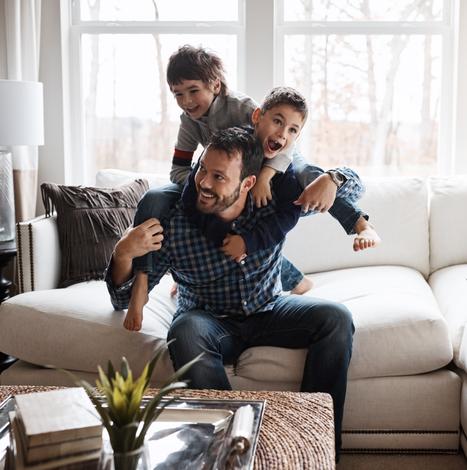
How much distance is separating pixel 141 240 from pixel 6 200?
3.91 ft

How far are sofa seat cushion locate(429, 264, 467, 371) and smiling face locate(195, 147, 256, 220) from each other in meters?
0.83

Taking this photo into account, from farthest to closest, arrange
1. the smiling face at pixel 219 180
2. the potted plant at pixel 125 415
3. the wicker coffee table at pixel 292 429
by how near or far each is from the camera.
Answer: the smiling face at pixel 219 180 < the wicker coffee table at pixel 292 429 < the potted plant at pixel 125 415

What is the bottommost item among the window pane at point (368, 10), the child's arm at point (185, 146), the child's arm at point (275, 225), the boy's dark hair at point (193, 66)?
the child's arm at point (275, 225)

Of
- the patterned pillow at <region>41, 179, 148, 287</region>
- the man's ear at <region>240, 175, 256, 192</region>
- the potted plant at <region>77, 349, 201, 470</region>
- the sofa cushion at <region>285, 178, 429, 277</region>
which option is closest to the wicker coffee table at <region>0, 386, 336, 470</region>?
the potted plant at <region>77, 349, 201, 470</region>

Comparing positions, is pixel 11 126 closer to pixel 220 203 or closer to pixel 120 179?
pixel 120 179

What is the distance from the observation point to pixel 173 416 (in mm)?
1676

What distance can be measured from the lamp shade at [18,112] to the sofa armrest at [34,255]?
0.55m

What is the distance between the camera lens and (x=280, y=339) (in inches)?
91.3

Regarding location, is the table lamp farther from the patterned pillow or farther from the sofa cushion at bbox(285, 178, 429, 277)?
the sofa cushion at bbox(285, 178, 429, 277)

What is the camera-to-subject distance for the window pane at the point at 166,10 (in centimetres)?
378

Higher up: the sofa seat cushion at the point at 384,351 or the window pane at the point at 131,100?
the window pane at the point at 131,100

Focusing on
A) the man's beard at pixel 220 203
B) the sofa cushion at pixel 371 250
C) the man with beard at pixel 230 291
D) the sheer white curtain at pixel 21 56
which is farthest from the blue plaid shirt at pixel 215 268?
the sheer white curtain at pixel 21 56

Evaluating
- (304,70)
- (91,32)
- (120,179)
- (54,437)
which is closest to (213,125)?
(120,179)

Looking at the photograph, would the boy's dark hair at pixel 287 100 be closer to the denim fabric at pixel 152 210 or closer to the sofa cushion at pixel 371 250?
the denim fabric at pixel 152 210
